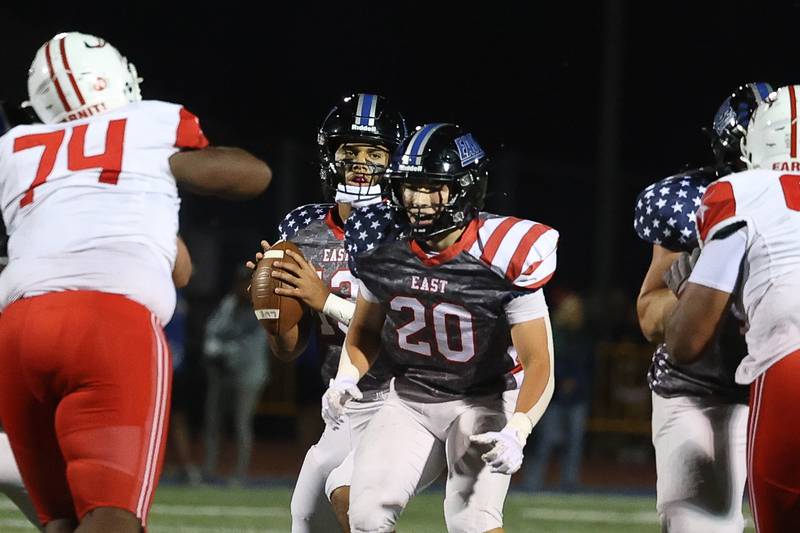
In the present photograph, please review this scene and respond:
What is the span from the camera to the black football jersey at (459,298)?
4.02 m

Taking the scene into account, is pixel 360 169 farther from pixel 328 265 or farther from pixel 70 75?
pixel 70 75

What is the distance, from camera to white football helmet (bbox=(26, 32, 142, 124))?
11.7ft

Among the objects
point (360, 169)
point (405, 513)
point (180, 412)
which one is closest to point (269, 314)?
point (360, 169)

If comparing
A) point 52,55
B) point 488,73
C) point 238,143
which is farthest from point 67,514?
point 488,73

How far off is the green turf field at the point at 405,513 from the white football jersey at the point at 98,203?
3.80m

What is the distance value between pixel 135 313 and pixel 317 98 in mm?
20800

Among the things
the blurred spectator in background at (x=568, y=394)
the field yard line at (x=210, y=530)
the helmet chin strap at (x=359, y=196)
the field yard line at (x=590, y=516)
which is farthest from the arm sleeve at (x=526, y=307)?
the blurred spectator in background at (x=568, y=394)

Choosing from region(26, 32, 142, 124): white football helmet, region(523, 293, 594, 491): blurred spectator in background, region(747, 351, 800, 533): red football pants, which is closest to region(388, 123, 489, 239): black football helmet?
region(26, 32, 142, 124): white football helmet

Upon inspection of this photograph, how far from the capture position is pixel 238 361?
10.0 metres

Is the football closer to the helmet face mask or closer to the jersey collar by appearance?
the helmet face mask

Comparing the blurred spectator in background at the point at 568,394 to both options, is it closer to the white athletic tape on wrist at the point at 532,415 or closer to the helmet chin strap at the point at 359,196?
the helmet chin strap at the point at 359,196

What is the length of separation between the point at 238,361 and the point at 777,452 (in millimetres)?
7342

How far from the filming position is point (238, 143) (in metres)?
15.7

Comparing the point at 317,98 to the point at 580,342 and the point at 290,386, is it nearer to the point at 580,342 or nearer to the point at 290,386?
the point at 290,386
